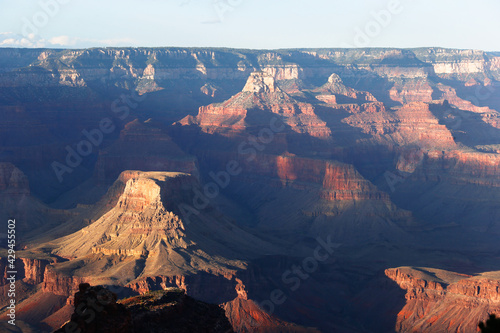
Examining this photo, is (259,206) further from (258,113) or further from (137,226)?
(137,226)

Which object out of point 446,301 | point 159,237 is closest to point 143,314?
point 446,301

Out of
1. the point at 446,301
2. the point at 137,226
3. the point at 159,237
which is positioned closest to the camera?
the point at 446,301

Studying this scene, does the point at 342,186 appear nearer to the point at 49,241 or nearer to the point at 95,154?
the point at 49,241

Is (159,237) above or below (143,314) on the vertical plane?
above

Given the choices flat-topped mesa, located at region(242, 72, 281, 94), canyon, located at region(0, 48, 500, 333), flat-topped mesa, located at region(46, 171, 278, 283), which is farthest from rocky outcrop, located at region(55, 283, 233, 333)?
flat-topped mesa, located at region(242, 72, 281, 94)

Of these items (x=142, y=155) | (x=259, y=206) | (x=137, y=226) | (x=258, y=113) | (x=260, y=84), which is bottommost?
(x=137, y=226)

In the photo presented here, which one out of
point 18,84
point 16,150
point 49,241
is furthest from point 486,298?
point 18,84
